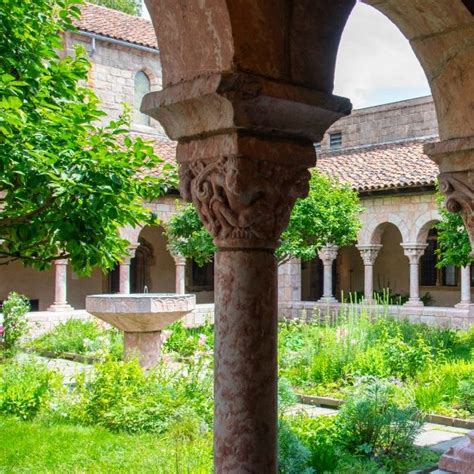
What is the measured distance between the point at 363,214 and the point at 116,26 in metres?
8.24

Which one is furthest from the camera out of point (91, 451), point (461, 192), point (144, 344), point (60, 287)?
point (60, 287)

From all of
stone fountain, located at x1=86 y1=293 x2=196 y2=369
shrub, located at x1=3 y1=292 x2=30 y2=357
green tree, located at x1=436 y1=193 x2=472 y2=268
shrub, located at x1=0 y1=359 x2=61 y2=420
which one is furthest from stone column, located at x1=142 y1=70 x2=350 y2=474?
shrub, located at x1=3 y1=292 x2=30 y2=357

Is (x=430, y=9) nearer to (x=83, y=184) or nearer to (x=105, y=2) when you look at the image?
(x=83, y=184)

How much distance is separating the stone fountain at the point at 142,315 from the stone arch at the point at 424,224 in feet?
27.2

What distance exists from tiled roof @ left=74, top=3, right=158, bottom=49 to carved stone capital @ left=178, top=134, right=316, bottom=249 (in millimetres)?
16467

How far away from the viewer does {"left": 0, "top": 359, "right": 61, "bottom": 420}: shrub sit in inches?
284

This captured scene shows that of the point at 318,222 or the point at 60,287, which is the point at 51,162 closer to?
the point at 318,222

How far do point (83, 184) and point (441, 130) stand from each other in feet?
6.66

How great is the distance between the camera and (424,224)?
1683cm

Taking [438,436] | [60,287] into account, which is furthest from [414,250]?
[438,436]

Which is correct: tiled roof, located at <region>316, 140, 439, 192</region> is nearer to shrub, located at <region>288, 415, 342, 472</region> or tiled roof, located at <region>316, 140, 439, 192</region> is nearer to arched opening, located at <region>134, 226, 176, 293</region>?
arched opening, located at <region>134, 226, 176, 293</region>

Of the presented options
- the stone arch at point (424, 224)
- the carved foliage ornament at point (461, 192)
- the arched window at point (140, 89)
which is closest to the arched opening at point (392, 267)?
the stone arch at point (424, 224)

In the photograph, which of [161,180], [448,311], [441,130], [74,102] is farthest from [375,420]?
[448,311]

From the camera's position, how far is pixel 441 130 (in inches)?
157
